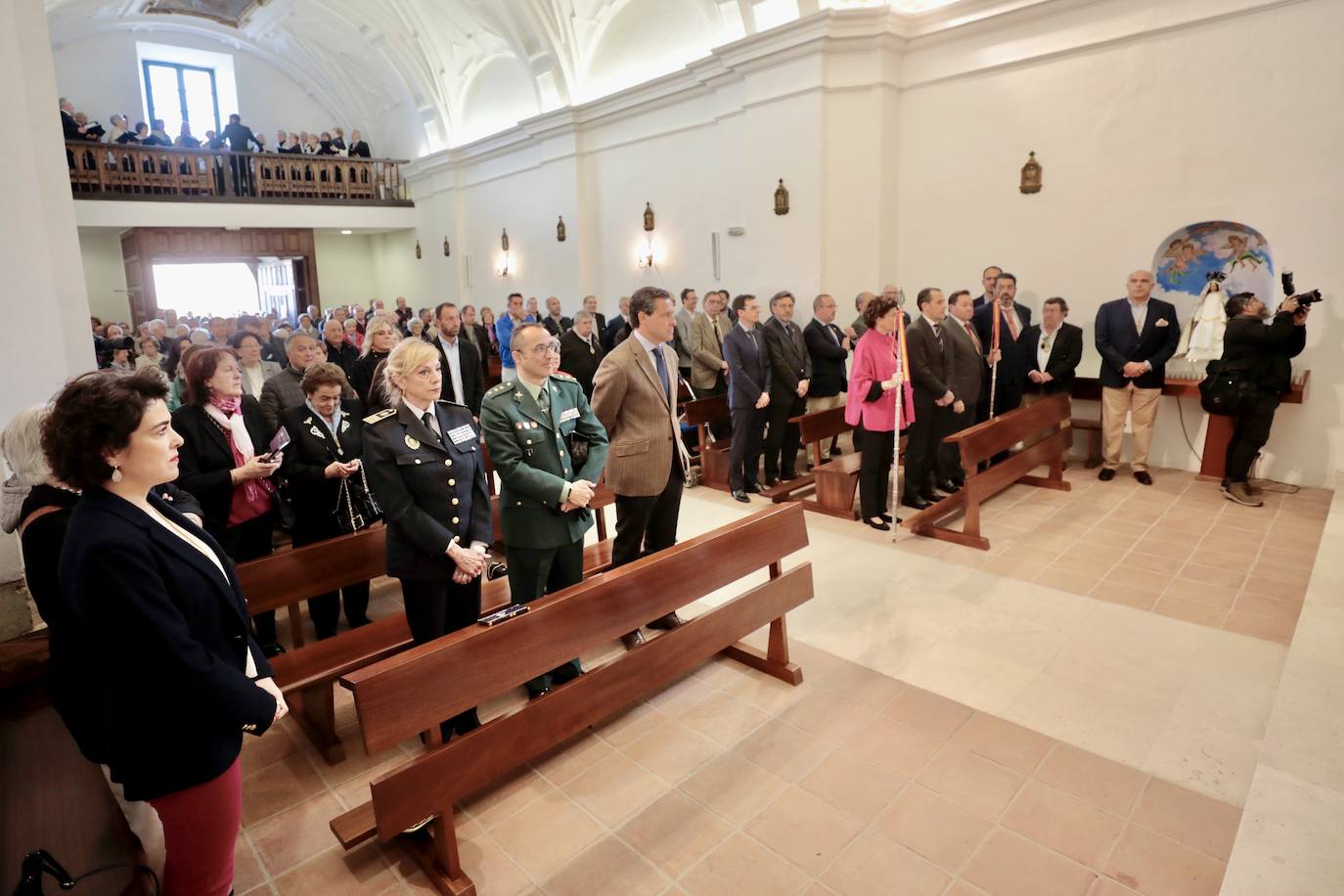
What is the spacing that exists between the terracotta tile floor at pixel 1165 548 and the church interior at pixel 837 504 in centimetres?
4


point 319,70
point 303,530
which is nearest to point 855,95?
point 303,530

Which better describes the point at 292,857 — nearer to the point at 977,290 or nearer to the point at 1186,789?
the point at 1186,789

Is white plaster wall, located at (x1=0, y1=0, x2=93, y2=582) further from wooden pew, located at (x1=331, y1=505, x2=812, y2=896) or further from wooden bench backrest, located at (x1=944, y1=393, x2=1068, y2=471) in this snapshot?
wooden bench backrest, located at (x1=944, y1=393, x2=1068, y2=471)

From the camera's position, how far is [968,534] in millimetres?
5195

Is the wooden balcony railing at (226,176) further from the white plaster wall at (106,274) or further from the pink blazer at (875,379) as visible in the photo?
the pink blazer at (875,379)

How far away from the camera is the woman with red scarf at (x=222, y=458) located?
137 inches

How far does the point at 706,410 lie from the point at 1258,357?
421 centimetres

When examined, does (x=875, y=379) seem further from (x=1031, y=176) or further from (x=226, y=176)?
(x=226, y=176)

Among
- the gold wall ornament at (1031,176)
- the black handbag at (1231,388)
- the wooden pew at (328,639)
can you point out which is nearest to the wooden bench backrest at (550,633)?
the wooden pew at (328,639)

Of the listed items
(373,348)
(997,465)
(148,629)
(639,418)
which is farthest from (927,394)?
(148,629)

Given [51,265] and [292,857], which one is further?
[51,265]

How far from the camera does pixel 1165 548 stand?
5.04m

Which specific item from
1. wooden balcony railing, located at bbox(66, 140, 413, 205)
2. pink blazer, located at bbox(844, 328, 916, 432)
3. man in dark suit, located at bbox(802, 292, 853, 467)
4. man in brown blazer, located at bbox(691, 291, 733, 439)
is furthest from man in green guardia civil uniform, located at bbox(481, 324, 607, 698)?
wooden balcony railing, located at bbox(66, 140, 413, 205)

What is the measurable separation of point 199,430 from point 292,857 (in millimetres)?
1922
